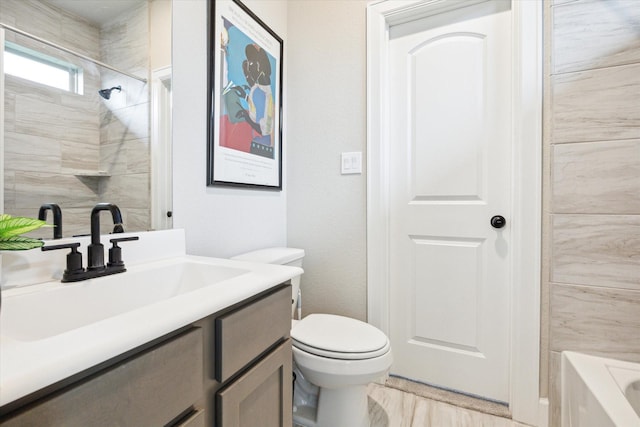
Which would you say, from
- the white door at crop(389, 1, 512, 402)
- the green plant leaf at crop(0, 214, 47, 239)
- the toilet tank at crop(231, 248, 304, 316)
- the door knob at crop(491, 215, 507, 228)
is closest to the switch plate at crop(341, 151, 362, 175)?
the white door at crop(389, 1, 512, 402)

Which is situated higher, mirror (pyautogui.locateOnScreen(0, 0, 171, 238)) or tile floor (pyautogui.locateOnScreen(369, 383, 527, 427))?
mirror (pyautogui.locateOnScreen(0, 0, 171, 238))

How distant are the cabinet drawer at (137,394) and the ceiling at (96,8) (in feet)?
3.17

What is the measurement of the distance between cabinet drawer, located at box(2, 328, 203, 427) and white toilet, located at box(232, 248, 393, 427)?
2.18 feet

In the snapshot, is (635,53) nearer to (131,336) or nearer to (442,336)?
(442,336)

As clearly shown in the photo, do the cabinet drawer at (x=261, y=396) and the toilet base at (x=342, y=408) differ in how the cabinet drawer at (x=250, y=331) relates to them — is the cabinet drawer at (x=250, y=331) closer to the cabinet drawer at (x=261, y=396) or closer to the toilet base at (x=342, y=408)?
the cabinet drawer at (x=261, y=396)

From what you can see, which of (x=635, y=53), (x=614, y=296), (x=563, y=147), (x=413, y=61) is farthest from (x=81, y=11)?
(x=614, y=296)

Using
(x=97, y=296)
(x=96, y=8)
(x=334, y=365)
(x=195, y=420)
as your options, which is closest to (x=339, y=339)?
(x=334, y=365)

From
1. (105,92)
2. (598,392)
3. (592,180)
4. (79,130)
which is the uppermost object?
(105,92)

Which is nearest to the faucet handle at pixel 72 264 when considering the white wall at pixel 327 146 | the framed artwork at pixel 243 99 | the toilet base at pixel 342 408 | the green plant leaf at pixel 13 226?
the green plant leaf at pixel 13 226

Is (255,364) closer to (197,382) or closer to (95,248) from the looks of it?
(197,382)

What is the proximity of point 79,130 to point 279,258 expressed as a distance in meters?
0.89

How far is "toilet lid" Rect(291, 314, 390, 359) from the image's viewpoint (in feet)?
3.87

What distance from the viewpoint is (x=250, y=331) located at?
0.75 metres

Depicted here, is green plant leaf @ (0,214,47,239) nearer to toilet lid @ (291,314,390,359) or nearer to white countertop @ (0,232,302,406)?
white countertop @ (0,232,302,406)
